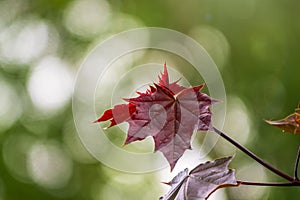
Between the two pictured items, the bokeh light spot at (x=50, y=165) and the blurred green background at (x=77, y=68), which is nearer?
the blurred green background at (x=77, y=68)

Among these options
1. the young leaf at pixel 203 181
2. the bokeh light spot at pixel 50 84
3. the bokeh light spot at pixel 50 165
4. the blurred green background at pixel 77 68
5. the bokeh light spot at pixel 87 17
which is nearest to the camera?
the young leaf at pixel 203 181

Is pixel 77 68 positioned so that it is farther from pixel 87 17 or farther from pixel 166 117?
pixel 166 117

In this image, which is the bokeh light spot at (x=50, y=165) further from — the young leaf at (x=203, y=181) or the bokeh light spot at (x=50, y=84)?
the young leaf at (x=203, y=181)

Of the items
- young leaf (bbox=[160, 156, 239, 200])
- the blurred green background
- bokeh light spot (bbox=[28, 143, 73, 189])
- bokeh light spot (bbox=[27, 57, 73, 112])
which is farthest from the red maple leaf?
bokeh light spot (bbox=[28, 143, 73, 189])

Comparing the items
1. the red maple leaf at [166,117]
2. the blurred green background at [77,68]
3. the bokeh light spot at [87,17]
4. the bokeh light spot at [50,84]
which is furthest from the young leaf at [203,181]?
the bokeh light spot at [87,17]

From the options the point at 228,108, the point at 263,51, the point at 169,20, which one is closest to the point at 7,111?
the point at 169,20

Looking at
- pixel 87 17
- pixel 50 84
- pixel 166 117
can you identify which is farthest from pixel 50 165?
pixel 166 117
